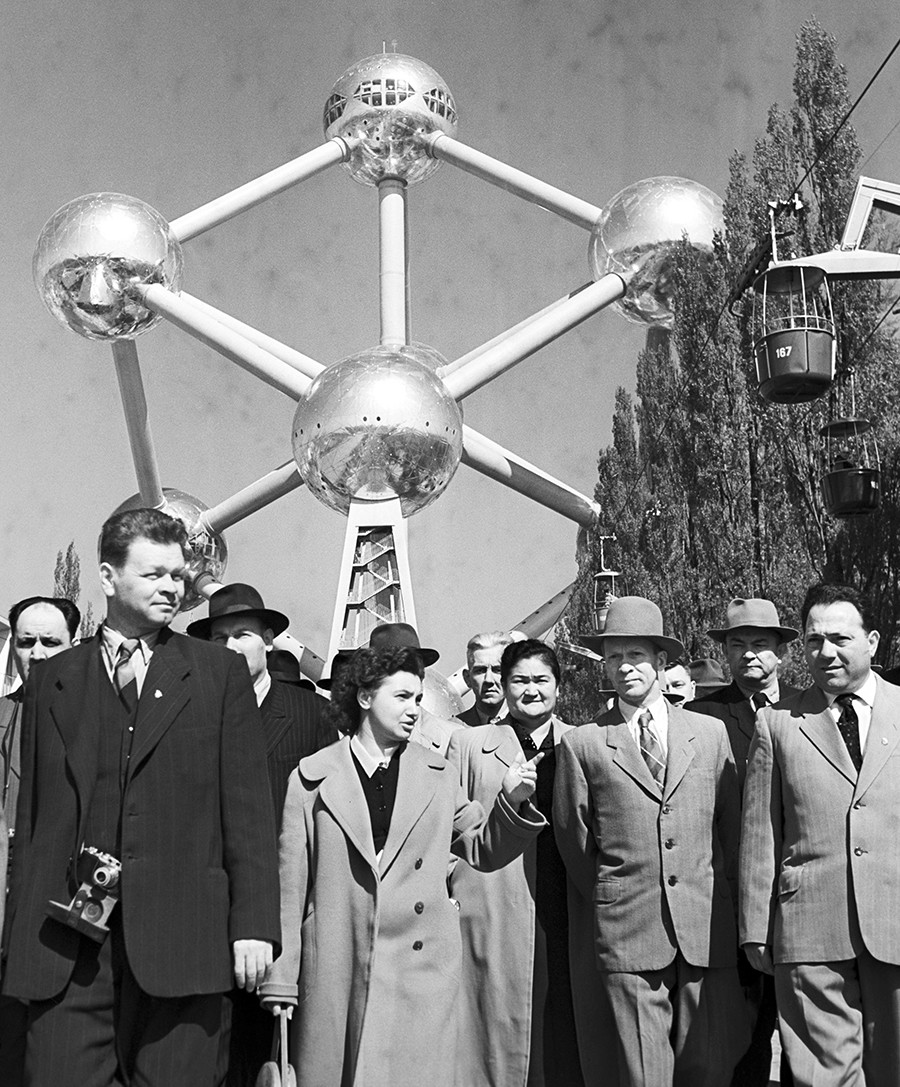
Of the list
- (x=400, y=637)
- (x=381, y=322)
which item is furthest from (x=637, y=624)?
(x=381, y=322)

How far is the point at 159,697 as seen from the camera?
3863 mm

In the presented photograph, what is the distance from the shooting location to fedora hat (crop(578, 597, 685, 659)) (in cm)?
523

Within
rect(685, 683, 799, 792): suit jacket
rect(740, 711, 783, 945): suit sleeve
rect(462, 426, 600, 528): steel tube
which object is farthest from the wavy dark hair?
rect(462, 426, 600, 528): steel tube

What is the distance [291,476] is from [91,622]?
7287mm

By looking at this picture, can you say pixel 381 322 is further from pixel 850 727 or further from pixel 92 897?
pixel 92 897

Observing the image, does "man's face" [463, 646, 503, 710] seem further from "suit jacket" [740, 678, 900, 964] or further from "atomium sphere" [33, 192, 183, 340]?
"atomium sphere" [33, 192, 183, 340]

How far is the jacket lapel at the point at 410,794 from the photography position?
14.7ft

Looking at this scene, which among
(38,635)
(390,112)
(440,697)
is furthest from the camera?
(390,112)

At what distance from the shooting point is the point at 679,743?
511 centimetres

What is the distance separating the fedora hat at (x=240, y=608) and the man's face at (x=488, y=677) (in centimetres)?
123

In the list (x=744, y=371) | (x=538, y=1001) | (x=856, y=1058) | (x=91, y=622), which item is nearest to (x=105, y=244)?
(x=744, y=371)

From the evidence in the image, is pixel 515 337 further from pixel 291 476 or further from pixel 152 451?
pixel 152 451

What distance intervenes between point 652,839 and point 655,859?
69 millimetres

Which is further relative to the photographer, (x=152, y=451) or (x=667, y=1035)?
(x=152, y=451)
